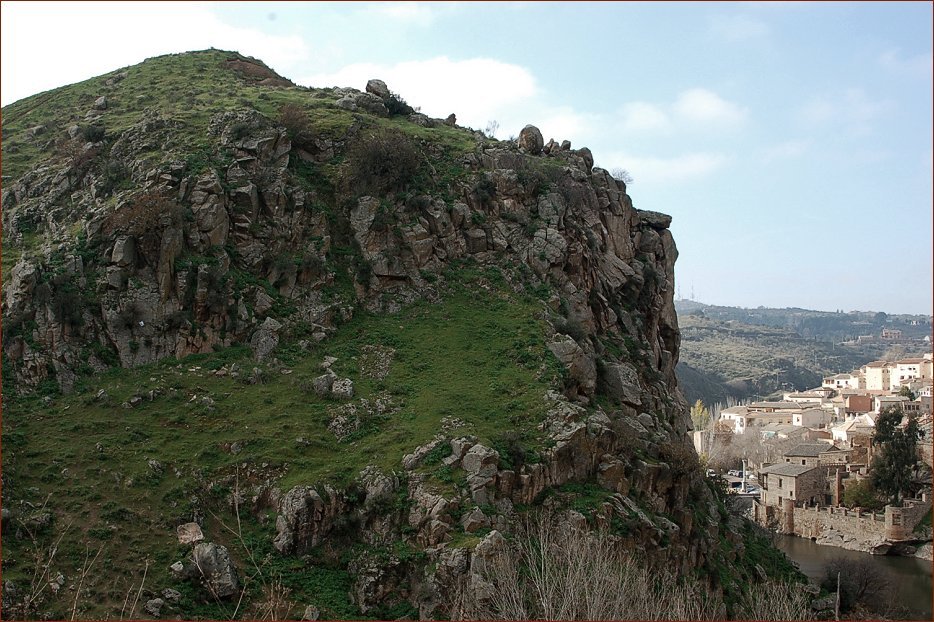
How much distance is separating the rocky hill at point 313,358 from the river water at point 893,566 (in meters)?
Result: 17.2

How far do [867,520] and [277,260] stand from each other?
48792mm

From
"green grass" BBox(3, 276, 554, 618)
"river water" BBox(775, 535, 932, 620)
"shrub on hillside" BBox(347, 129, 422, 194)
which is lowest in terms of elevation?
"river water" BBox(775, 535, 932, 620)

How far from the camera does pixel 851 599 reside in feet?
110

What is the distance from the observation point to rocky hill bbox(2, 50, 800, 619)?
70.5ft

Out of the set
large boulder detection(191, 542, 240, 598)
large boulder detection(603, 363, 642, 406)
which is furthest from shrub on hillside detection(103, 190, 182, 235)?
large boulder detection(603, 363, 642, 406)

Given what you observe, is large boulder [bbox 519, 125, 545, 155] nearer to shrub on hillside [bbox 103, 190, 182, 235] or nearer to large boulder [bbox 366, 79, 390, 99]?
large boulder [bbox 366, 79, 390, 99]

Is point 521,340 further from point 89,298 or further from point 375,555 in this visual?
point 89,298

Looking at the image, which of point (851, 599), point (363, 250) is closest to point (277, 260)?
point (363, 250)

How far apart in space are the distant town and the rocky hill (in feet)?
70.6

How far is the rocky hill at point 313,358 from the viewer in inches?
846

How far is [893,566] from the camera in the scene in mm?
53594

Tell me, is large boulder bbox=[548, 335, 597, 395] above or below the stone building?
above

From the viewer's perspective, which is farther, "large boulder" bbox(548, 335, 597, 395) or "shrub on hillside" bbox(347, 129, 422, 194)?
"shrub on hillside" bbox(347, 129, 422, 194)

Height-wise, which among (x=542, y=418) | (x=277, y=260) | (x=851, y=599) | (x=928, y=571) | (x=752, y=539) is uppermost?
(x=277, y=260)
